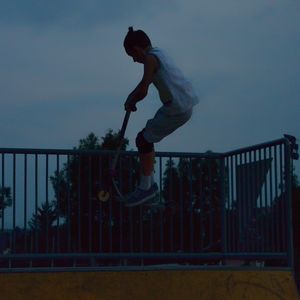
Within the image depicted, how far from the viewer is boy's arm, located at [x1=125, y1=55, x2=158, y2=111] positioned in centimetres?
677

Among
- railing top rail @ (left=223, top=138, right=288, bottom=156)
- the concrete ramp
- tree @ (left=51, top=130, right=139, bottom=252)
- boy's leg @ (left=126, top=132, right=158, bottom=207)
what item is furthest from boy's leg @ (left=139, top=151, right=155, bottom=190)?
railing top rail @ (left=223, top=138, right=288, bottom=156)

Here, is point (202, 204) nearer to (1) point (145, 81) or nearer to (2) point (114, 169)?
(2) point (114, 169)

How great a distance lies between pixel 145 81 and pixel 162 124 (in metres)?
0.50

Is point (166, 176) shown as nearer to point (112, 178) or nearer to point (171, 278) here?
point (112, 178)

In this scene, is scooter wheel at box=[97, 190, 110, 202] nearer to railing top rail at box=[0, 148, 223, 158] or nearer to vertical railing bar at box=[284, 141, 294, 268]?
railing top rail at box=[0, 148, 223, 158]

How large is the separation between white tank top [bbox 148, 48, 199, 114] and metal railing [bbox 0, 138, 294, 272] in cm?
131

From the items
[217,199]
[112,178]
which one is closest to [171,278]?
[112,178]

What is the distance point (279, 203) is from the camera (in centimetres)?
796

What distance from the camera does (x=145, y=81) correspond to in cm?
676

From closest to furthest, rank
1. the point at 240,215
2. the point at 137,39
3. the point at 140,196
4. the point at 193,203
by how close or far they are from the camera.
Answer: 1. the point at 137,39
2. the point at 140,196
3. the point at 240,215
4. the point at 193,203

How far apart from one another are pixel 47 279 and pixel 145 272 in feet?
2.52


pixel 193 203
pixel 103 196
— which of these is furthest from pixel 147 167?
pixel 193 203

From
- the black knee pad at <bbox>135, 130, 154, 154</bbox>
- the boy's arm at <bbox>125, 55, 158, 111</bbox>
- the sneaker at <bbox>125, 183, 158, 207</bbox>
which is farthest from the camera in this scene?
the sneaker at <bbox>125, 183, 158, 207</bbox>

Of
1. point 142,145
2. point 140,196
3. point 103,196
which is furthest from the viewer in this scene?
point 103,196
